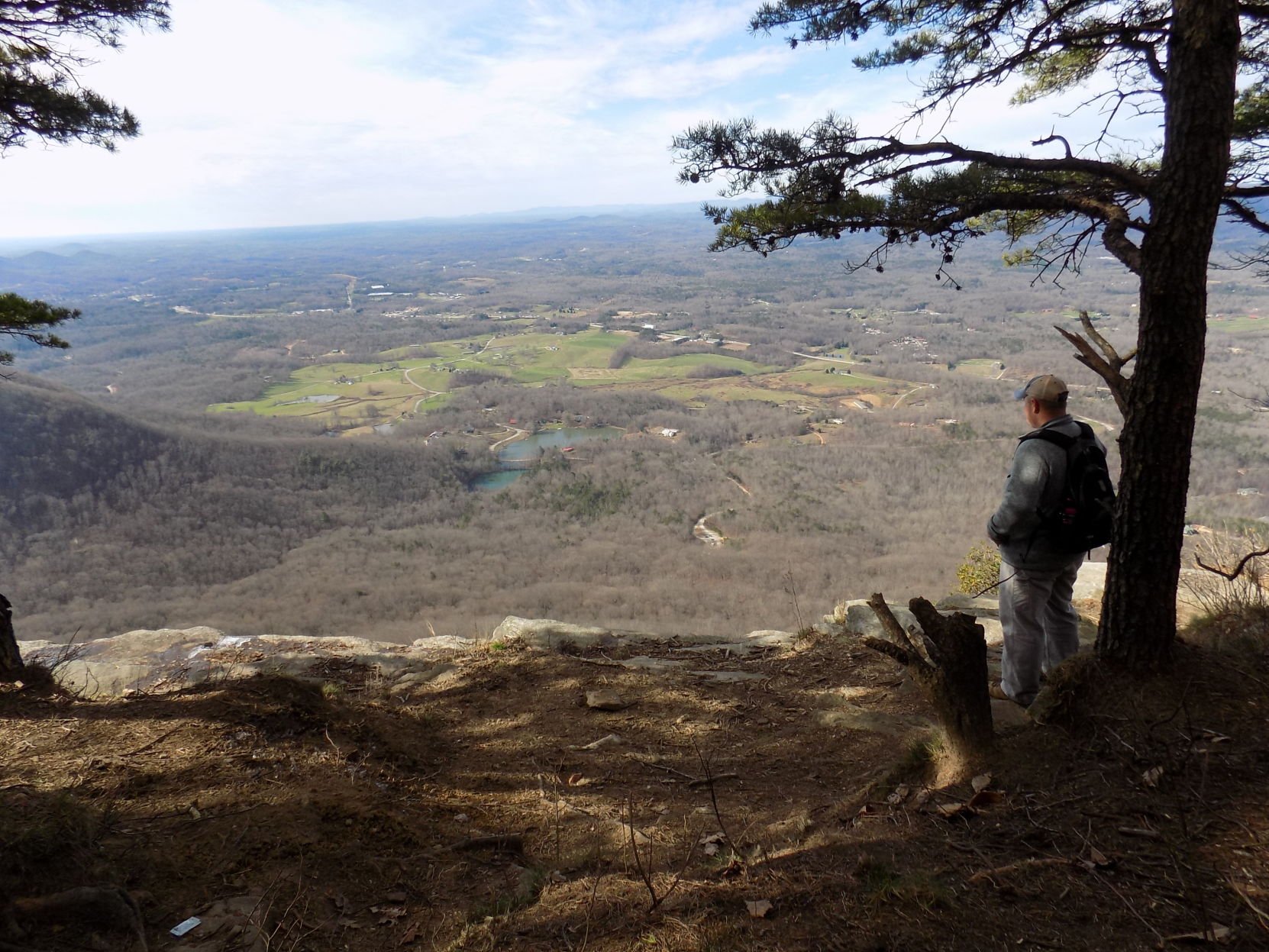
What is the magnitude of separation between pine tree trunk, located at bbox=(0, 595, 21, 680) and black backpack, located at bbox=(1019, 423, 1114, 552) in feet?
19.1

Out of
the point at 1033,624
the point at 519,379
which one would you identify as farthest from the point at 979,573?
the point at 519,379

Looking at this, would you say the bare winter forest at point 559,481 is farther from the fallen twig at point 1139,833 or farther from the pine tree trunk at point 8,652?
the fallen twig at point 1139,833

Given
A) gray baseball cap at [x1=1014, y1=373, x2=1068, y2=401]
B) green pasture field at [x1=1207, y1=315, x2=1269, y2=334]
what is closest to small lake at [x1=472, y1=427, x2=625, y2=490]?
gray baseball cap at [x1=1014, y1=373, x2=1068, y2=401]

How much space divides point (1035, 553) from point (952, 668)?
1144mm

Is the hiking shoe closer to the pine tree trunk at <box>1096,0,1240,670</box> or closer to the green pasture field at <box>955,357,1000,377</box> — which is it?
the pine tree trunk at <box>1096,0,1240,670</box>

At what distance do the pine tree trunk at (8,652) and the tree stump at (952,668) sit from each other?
4.75m

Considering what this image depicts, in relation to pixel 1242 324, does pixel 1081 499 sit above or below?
above

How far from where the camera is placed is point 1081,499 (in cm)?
326

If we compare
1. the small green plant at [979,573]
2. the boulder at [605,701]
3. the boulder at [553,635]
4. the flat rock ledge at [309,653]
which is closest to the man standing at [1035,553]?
the flat rock ledge at [309,653]

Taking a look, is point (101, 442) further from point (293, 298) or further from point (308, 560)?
point (293, 298)

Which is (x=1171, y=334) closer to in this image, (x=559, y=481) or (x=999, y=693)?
(x=999, y=693)

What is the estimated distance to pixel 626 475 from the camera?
40562 mm

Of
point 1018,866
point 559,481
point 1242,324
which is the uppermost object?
point 1018,866

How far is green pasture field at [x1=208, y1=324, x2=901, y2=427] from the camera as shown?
173ft
